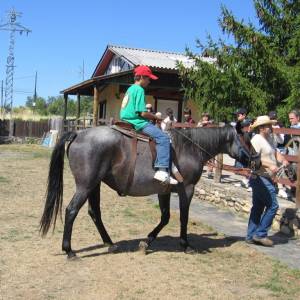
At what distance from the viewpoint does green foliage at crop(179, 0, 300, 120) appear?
12336mm

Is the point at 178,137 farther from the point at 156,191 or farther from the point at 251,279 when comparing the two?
the point at 251,279

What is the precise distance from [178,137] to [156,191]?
79cm

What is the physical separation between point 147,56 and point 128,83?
18.2 ft

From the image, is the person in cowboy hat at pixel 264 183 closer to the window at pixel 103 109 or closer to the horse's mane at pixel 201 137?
the horse's mane at pixel 201 137

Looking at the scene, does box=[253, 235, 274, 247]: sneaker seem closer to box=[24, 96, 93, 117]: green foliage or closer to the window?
the window

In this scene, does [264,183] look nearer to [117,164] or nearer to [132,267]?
[117,164]

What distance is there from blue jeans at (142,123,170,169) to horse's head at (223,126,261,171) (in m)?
1.11

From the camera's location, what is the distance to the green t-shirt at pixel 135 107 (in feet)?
20.5

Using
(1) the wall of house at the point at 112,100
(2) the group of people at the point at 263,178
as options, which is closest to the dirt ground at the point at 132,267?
(2) the group of people at the point at 263,178

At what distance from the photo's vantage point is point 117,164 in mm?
6383

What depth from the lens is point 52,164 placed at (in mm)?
6449

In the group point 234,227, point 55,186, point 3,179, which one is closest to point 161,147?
point 55,186

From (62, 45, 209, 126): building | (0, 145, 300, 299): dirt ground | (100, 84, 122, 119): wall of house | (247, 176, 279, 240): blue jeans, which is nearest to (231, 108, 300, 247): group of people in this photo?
(247, 176, 279, 240): blue jeans

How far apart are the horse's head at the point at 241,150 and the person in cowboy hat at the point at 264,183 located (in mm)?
88
